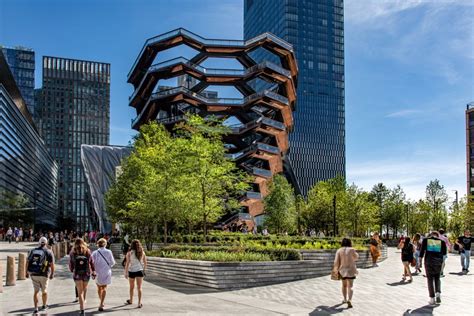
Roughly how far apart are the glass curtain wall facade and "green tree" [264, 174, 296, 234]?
41.6 m

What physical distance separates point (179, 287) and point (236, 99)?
186 feet

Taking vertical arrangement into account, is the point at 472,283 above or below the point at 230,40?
below

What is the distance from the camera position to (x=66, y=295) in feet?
49.2

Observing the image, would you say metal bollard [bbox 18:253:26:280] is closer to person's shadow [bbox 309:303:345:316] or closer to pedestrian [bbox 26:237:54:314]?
pedestrian [bbox 26:237:54:314]

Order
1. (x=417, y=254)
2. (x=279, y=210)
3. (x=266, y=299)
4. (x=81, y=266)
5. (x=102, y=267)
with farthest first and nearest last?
(x=279, y=210) → (x=417, y=254) → (x=266, y=299) → (x=102, y=267) → (x=81, y=266)

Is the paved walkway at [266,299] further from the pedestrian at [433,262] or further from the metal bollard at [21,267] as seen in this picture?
the metal bollard at [21,267]

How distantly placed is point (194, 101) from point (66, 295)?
57.0m

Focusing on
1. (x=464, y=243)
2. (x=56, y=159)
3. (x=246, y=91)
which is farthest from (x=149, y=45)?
(x=56, y=159)

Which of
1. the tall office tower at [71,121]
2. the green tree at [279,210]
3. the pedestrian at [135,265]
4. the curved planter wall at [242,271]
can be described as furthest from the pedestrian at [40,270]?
the tall office tower at [71,121]

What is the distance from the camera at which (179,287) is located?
1658cm

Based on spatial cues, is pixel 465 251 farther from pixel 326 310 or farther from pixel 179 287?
pixel 179 287

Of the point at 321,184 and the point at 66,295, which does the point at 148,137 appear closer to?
the point at 66,295

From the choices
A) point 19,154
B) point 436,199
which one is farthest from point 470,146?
point 19,154

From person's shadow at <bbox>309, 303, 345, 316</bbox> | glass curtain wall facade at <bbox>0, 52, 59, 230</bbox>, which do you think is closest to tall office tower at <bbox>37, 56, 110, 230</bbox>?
glass curtain wall facade at <bbox>0, 52, 59, 230</bbox>
